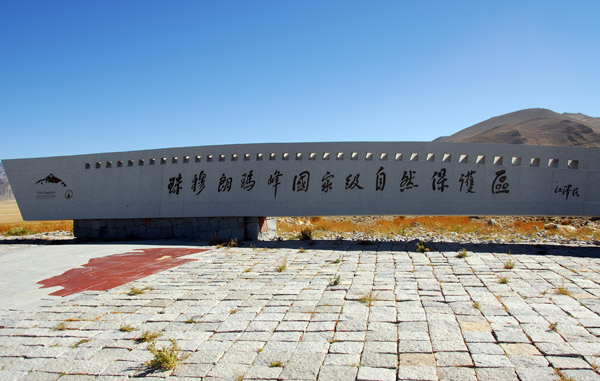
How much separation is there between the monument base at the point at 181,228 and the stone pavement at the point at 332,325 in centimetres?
517

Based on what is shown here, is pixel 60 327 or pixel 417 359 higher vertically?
pixel 417 359

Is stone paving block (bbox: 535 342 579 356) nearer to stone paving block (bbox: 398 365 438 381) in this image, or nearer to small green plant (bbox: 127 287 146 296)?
stone paving block (bbox: 398 365 438 381)

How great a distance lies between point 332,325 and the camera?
4.81m

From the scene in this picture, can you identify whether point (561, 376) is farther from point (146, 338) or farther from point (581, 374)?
point (146, 338)

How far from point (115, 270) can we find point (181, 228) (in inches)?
216

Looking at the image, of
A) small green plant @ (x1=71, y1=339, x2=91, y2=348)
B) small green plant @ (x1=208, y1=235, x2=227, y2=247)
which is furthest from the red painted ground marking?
small green plant @ (x1=71, y1=339, x2=91, y2=348)

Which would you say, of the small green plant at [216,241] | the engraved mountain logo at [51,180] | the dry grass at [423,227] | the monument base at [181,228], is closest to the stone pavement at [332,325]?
the small green plant at [216,241]

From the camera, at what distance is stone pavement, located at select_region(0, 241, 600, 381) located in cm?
376

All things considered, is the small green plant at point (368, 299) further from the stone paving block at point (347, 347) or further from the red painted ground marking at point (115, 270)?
the red painted ground marking at point (115, 270)

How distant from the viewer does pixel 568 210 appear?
1121 cm

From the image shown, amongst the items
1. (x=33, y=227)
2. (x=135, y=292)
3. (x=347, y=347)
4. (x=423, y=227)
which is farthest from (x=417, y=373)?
(x=33, y=227)

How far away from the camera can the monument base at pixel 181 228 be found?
13.4 m

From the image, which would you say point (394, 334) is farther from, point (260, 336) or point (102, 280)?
point (102, 280)

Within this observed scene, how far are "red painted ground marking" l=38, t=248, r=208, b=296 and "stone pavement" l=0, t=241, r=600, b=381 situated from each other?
18.4 inches
